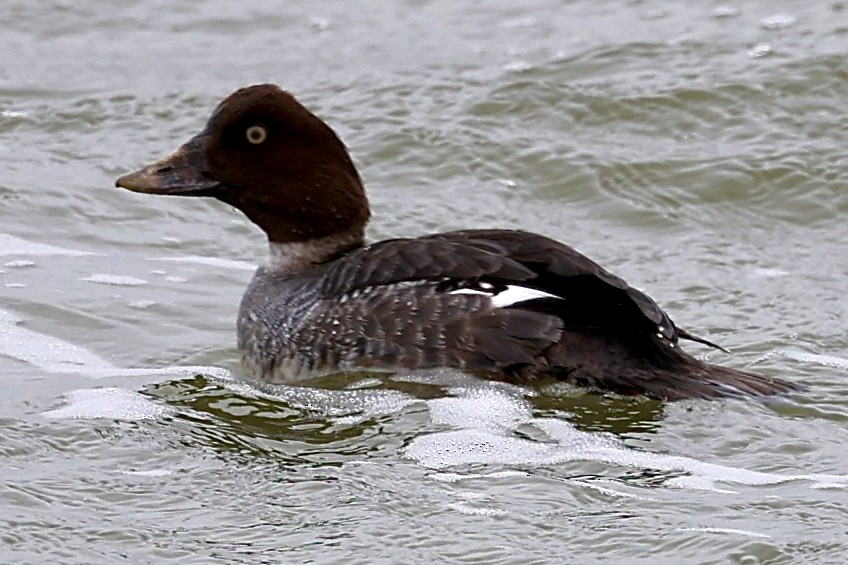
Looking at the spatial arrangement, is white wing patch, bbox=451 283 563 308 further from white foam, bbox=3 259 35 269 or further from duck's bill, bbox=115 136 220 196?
white foam, bbox=3 259 35 269

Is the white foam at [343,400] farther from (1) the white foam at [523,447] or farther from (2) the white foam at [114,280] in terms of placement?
(2) the white foam at [114,280]

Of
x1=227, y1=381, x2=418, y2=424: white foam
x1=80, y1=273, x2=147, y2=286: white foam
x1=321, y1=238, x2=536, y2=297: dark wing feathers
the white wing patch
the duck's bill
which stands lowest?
x1=227, y1=381, x2=418, y2=424: white foam

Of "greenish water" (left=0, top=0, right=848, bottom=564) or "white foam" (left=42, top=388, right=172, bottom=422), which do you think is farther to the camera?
"white foam" (left=42, top=388, right=172, bottom=422)

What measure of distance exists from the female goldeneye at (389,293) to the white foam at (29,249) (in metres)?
1.79

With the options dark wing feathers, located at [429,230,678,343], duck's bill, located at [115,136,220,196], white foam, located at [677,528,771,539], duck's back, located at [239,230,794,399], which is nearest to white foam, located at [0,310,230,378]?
duck's back, located at [239,230,794,399]

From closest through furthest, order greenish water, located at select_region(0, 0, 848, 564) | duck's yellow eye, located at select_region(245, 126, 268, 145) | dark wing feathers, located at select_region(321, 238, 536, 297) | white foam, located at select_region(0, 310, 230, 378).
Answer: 1. greenish water, located at select_region(0, 0, 848, 564)
2. dark wing feathers, located at select_region(321, 238, 536, 297)
3. white foam, located at select_region(0, 310, 230, 378)
4. duck's yellow eye, located at select_region(245, 126, 268, 145)

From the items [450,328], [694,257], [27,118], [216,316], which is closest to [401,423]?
[450,328]

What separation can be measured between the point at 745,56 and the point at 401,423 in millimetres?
6360

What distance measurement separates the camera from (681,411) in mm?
7242

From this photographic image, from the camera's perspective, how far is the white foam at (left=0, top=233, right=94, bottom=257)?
9.85 metres

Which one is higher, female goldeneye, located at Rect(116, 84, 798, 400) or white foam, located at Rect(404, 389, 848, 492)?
female goldeneye, located at Rect(116, 84, 798, 400)

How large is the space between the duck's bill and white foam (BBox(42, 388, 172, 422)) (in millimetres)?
1042

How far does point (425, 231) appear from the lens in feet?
34.4

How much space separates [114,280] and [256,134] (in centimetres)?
164
